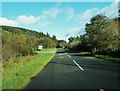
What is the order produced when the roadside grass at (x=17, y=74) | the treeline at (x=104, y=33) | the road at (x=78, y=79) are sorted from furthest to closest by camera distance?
the treeline at (x=104, y=33), the roadside grass at (x=17, y=74), the road at (x=78, y=79)

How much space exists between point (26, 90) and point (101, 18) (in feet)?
180

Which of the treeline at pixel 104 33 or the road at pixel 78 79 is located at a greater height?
the treeline at pixel 104 33

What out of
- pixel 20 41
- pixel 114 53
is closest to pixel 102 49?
pixel 114 53

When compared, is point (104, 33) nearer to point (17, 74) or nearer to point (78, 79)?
point (17, 74)

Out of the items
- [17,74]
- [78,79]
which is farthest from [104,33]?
[78,79]

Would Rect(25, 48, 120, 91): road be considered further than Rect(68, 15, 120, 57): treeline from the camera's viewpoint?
No

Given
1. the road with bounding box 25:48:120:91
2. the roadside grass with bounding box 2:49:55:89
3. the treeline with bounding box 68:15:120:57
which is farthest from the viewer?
the treeline with bounding box 68:15:120:57

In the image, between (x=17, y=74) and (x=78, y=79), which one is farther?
(x=17, y=74)

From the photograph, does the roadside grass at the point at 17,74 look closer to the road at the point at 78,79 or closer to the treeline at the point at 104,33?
the road at the point at 78,79

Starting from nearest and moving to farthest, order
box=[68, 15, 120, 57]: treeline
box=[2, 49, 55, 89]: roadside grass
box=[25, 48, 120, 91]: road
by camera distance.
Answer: box=[25, 48, 120, 91]: road < box=[2, 49, 55, 89]: roadside grass < box=[68, 15, 120, 57]: treeline

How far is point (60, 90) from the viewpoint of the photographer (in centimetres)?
1140

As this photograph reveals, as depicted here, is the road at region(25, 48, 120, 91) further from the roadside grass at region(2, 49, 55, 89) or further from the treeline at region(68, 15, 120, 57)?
the treeline at region(68, 15, 120, 57)

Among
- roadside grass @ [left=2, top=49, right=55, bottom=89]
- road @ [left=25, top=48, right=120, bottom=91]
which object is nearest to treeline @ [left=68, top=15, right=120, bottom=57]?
roadside grass @ [left=2, top=49, right=55, bottom=89]

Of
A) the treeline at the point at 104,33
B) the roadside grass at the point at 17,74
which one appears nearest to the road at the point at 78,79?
the roadside grass at the point at 17,74
